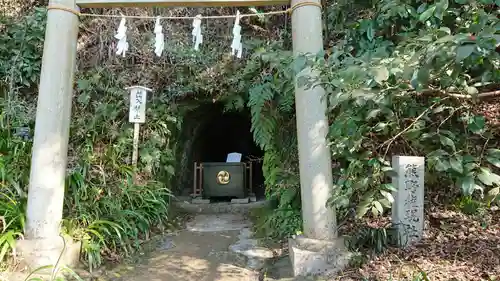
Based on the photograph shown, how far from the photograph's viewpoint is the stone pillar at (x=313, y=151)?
11.3ft

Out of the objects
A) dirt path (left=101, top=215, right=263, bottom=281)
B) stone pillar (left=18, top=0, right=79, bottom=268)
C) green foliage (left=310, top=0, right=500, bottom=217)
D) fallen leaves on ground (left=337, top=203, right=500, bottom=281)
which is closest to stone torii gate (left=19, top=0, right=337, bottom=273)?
stone pillar (left=18, top=0, right=79, bottom=268)

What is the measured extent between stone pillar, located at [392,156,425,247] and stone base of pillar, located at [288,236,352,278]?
545mm

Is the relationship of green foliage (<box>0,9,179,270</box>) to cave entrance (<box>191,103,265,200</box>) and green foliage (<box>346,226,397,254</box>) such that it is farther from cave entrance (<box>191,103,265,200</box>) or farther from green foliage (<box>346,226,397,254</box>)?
green foliage (<box>346,226,397,254</box>)

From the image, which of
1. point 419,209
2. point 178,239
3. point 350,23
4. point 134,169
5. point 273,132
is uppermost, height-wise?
point 350,23

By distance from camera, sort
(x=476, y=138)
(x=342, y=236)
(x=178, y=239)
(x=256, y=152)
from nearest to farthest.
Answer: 1. (x=476, y=138)
2. (x=342, y=236)
3. (x=178, y=239)
4. (x=256, y=152)

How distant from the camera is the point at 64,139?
146 inches

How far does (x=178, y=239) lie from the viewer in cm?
505

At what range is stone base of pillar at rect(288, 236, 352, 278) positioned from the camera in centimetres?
333

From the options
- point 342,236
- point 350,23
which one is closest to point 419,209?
point 342,236

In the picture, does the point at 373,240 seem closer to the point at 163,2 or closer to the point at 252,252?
the point at 252,252

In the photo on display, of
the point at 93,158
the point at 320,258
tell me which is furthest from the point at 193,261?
the point at 93,158

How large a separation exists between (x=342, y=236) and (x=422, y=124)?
4.26 ft

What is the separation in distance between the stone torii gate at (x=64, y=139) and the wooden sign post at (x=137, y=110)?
2021mm

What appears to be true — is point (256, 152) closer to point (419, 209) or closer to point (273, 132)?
point (273, 132)
